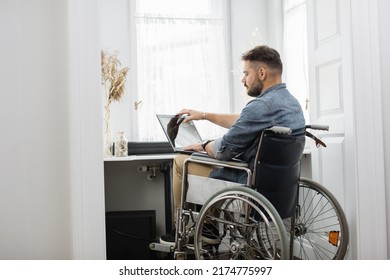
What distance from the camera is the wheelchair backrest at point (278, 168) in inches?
62.7

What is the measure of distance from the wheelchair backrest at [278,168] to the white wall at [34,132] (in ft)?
2.39

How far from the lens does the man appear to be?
168cm

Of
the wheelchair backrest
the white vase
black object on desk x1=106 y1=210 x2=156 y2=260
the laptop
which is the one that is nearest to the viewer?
the wheelchair backrest

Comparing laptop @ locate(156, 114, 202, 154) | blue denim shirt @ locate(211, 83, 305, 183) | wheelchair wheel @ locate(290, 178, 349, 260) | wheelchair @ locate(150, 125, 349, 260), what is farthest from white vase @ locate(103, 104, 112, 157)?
wheelchair wheel @ locate(290, 178, 349, 260)

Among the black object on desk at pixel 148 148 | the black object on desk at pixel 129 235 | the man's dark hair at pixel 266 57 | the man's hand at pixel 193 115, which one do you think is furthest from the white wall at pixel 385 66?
the black object on desk at pixel 148 148

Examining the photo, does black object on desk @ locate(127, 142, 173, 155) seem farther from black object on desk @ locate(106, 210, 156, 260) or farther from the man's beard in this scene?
the man's beard

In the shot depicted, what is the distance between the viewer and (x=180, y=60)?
3186 mm

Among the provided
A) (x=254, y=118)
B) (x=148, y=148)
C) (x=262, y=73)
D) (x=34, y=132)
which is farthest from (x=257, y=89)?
(x=148, y=148)

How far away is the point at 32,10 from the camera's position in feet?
4.81

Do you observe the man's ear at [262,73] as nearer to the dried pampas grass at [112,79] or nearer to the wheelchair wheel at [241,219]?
the wheelchair wheel at [241,219]

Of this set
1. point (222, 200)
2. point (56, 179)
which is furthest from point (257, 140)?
point (56, 179)

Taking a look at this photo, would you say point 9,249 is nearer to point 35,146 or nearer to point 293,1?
point 35,146
